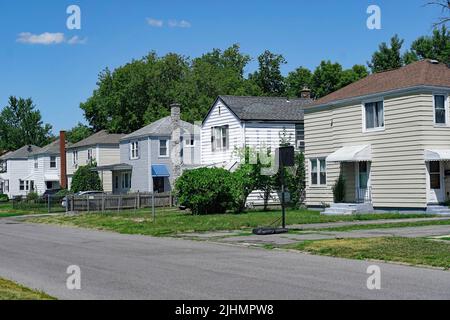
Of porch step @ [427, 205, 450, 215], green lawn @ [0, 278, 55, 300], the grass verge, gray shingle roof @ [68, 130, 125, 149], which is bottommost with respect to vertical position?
green lawn @ [0, 278, 55, 300]

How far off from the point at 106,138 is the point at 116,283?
190 feet

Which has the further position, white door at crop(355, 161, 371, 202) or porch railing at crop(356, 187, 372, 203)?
white door at crop(355, 161, 371, 202)

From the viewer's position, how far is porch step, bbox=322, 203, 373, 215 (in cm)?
3238

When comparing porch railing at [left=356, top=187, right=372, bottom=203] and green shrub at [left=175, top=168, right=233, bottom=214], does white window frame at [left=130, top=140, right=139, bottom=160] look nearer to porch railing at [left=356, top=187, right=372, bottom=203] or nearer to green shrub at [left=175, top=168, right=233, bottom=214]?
green shrub at [left=175, top=168, right=233, bottom=214]

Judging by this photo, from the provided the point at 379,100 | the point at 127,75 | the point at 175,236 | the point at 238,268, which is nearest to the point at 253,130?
the point at 379,100

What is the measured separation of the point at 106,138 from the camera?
69.2m

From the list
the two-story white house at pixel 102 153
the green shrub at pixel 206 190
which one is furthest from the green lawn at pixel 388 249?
the two-story white house at pixel 102 153

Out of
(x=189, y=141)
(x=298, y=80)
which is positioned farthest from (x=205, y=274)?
(x=298, y=80)

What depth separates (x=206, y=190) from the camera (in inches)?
1372

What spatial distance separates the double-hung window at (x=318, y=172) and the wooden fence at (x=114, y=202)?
1089 centimetres

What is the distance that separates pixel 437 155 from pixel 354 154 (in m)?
4.21

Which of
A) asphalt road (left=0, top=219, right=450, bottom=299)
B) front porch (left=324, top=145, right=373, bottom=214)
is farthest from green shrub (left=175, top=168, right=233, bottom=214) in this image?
asphalt road (left=0, top=219, right=450, bottom=299)

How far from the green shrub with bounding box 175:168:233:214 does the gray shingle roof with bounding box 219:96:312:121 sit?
7.53 metres

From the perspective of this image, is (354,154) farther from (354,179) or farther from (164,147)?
(164,147)
